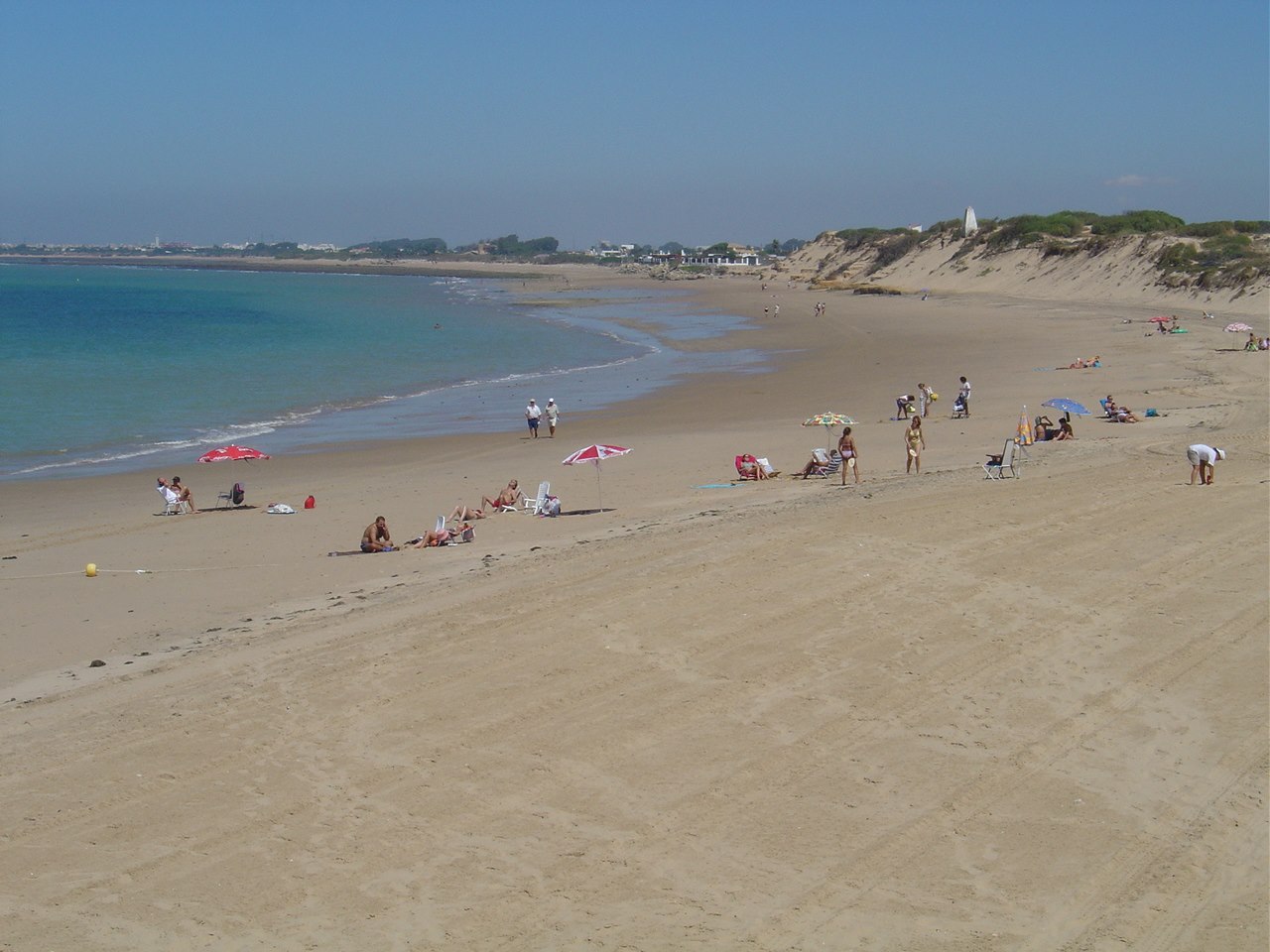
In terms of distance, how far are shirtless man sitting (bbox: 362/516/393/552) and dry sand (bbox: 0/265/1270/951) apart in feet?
1.86

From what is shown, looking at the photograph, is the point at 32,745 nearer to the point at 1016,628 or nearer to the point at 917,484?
the point at 1016,628

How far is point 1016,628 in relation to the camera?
10.4 metres

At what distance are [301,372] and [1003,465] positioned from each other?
29714mm

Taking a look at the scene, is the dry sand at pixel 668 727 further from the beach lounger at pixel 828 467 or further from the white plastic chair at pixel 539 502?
the beach lounger at pixel 828 467

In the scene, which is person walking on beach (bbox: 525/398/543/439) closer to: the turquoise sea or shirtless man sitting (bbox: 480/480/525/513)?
the turquoise sea

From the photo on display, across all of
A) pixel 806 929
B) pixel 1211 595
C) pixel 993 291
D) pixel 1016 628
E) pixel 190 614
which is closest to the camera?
pixel 806 929

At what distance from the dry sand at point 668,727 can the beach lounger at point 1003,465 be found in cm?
67

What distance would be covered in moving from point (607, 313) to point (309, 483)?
5225 centimetres

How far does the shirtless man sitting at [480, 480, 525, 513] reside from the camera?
17453mm

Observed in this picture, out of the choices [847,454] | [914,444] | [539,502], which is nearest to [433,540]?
[539,502]

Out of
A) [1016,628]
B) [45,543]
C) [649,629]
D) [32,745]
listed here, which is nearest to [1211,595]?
[1016,628]

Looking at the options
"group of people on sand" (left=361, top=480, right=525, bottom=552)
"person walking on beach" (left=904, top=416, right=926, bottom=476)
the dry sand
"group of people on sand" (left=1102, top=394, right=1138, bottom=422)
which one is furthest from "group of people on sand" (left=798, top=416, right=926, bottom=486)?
"group of people on sand" (left=1102, top=394, right=1138, bottom=422)

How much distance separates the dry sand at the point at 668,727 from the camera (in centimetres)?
651

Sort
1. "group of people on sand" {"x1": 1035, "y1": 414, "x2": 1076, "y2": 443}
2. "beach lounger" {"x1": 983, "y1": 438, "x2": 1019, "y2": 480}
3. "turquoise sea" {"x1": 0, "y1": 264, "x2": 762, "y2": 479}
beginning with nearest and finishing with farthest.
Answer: "beach lounger" {"x1": 983, "y1": 438, "x2": 1019, "y2": 480}, "group of people on sand" {"x1": 1035, "y1": 414, "x2": 1076, "y2": 443}, "turquoise sea" {"x1": 0, "y1": 264, "x2": 762, "y2": 479}
